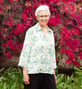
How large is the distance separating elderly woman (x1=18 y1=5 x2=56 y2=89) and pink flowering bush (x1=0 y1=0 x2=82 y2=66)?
8.00 feet

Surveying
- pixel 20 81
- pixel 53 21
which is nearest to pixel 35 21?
pixel 53 21

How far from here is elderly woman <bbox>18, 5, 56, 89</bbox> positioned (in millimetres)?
3191

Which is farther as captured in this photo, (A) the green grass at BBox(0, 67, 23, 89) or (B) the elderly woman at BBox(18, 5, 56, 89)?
(A) the green grass at BBox(0, 67, 23, 89)

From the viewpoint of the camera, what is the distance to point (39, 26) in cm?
328

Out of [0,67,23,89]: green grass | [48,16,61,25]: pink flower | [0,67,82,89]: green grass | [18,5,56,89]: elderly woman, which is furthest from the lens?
[48,16,61,25]: pink flower

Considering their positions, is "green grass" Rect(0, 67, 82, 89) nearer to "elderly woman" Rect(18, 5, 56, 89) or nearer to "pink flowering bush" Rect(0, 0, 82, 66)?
"pink flowering bush" Rect(0, 0, 82, 66)

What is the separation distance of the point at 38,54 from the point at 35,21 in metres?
2.82

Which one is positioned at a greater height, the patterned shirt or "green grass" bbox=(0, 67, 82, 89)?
the patterned shirt

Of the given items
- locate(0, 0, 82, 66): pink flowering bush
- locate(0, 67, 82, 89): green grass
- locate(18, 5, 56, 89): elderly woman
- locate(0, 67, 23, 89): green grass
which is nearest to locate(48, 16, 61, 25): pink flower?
locate(0, 0, 82, 66): pink flowering bush

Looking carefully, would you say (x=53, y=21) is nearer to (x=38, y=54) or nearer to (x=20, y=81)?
(x=20, y=81)

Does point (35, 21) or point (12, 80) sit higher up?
point (35, 21)

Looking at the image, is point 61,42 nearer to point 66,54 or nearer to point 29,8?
point 66,54

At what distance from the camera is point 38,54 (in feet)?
10.6

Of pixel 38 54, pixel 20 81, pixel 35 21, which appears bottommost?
pixel 20 81
